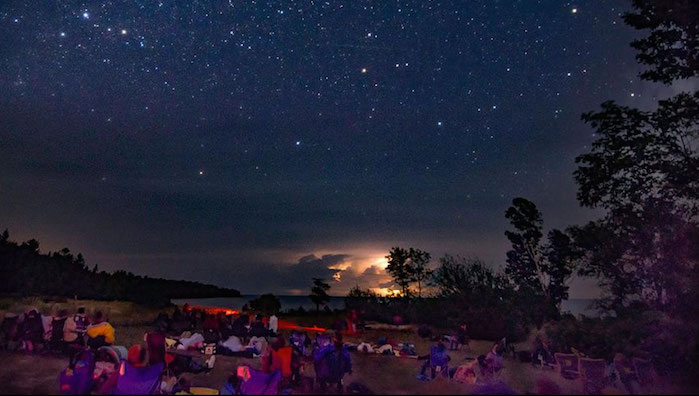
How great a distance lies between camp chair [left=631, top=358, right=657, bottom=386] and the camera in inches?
531

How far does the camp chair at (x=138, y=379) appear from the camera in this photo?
365 inches

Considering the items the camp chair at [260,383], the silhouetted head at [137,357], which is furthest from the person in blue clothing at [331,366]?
the silhouetted head at [137,357]

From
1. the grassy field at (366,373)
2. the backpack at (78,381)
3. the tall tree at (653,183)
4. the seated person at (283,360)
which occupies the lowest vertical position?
the grassy field at (366,373)

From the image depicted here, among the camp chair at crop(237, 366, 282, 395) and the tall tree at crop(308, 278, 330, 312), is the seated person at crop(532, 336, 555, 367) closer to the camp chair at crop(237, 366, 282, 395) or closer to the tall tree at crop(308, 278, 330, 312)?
the camp chair at crop(237, 366, 282, 395)

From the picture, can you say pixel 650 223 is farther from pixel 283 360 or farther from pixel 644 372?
pixel 283 360

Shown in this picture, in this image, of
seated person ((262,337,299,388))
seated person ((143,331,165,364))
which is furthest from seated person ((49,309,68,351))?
seated person ((262,337,299,388))

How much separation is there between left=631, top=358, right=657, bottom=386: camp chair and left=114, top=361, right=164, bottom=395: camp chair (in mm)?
11840

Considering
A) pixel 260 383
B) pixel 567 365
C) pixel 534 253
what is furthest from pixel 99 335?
pixel 534 253

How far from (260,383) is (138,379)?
2203 millimetres

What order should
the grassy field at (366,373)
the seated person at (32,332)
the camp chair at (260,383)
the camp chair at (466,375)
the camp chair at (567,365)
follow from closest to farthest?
the camp chair at (260,383), the grassy field at (366,373), the camp chair at (466,375), the camp chair at (567,365), the seated person at (32,332)

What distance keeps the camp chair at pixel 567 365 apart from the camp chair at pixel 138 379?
1102 cm

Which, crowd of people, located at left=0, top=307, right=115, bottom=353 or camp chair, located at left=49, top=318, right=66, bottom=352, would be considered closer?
crowd of people, located at left=0, top=307, right=115, bottom=353

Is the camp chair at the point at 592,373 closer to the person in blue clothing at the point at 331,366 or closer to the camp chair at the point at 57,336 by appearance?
the person in blue clothing at the point at 331,366

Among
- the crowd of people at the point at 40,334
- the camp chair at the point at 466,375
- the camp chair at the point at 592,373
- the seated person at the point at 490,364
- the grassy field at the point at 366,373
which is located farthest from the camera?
the crowd of people at the point at 40,334
